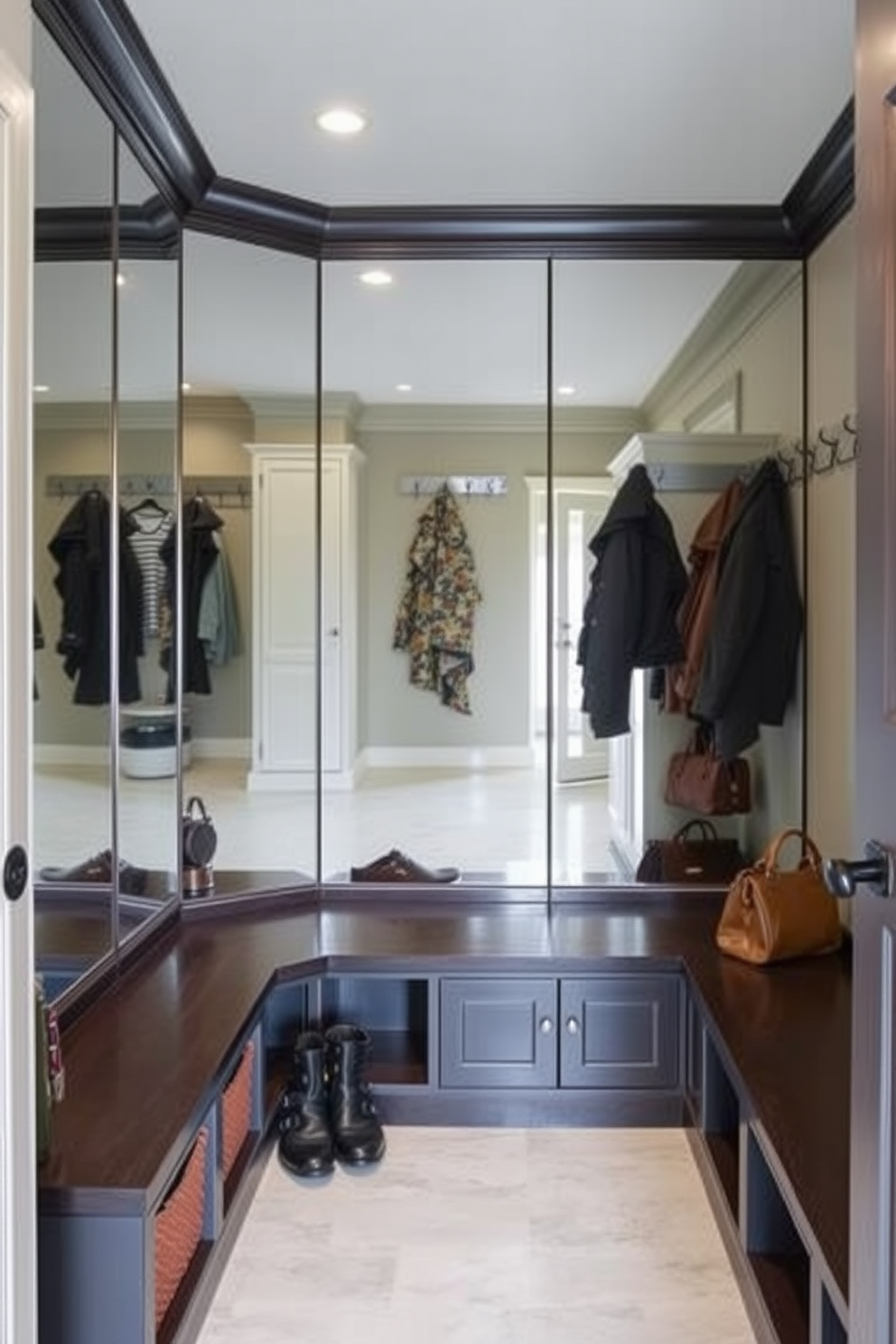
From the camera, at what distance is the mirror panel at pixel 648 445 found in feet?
11.0

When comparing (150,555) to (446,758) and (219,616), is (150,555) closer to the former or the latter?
(219,616)

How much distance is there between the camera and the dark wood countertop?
5.45 feet

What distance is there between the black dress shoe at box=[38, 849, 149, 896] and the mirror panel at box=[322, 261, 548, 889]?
852 millimetres

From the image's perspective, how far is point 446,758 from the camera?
3.66 meters

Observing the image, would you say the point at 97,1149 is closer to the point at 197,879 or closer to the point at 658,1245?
the point at 658,1245

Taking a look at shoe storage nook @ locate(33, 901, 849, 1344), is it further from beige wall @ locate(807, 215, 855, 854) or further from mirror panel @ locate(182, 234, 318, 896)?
beige wall @ locate(807, 215, 855, 854)

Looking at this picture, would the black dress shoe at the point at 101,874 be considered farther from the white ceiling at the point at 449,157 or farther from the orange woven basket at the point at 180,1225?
the white ceiling at the point at 449,157

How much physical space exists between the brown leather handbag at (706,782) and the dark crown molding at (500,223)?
1469 mm

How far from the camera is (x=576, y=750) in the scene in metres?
3.54

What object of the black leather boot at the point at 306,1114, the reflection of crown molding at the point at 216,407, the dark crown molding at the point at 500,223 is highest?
the dark crown molding at the point at 500,223

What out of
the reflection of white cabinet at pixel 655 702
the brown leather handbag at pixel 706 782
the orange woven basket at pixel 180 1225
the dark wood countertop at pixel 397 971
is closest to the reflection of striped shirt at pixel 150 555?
the dark wood countertop at pixel 397 971

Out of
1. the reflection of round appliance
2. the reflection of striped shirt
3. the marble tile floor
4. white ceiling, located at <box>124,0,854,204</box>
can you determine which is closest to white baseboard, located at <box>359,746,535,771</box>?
the reflection of round appliance

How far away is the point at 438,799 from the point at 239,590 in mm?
936

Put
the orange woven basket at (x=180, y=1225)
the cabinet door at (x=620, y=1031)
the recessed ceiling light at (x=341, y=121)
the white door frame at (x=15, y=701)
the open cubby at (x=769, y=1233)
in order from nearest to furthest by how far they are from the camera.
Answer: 1. the white door frame at (x=15, y=701)
2. the orange woven basket at (x=180, y=1225)
3. the open cubby at (x=769, y=1233)
4. the recessed ceiling light at (x=341, y=121)
5. the cabinet door at (x=620, y=1031)
